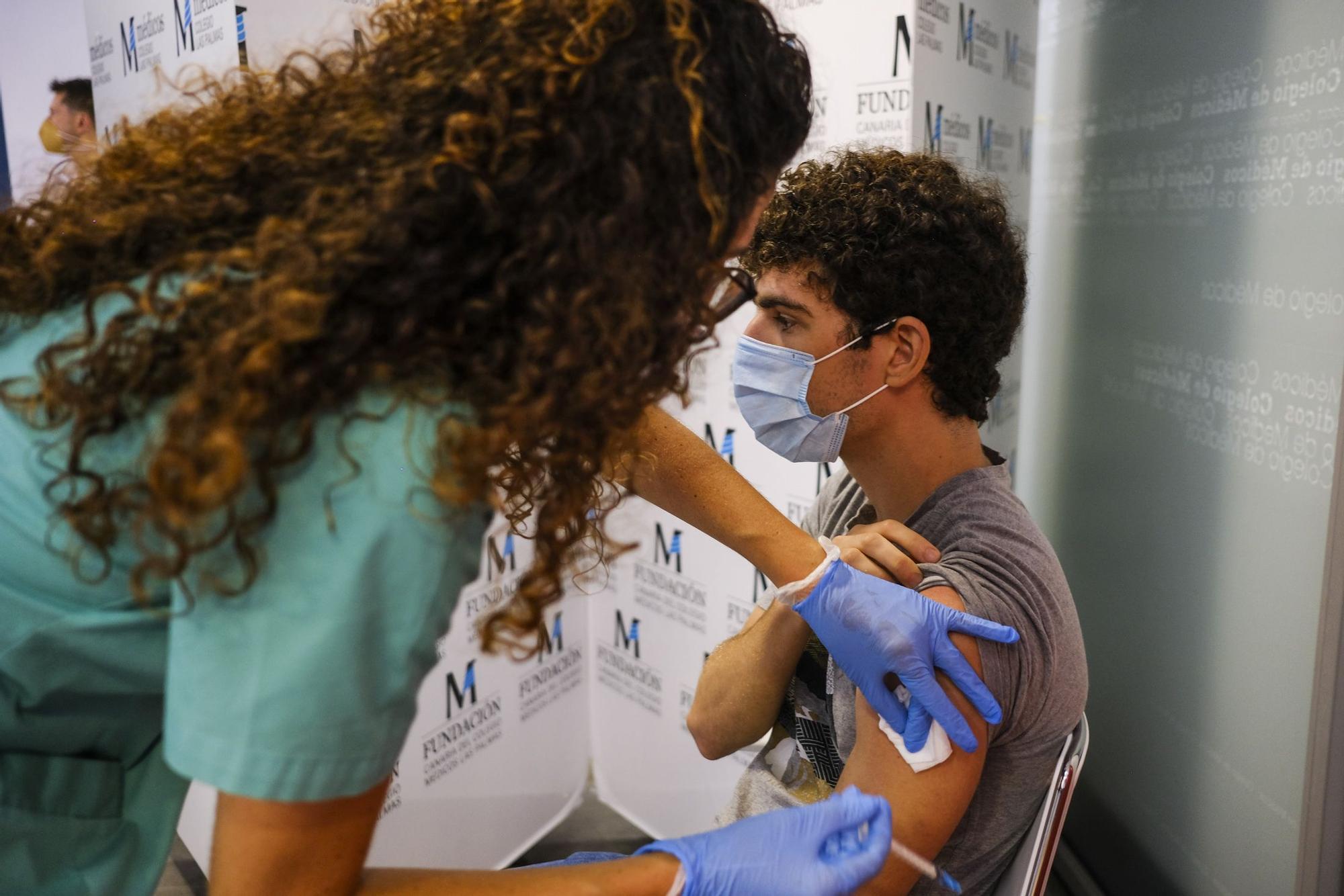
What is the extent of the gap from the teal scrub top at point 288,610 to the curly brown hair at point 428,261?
0.02m

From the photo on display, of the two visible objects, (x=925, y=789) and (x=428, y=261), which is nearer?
(x=428, y=261)

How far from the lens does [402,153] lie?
0.77 meters

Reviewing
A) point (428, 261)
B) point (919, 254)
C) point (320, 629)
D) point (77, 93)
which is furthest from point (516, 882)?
point (77, 93)

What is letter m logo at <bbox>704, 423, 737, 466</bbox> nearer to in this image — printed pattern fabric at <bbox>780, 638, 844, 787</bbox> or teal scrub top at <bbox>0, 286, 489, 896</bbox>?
printed pattern fabric at <bbox>780, 638, 844, 787</bbox>

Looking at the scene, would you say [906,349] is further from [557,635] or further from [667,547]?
[557,635]

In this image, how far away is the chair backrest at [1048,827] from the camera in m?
1.20

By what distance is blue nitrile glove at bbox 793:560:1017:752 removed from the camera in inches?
47.4

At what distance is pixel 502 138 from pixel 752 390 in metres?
0.95

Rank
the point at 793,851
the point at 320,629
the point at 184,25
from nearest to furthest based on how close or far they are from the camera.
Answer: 1. the point at 320,629
2. the point at 793,851
3. the point at 184,25

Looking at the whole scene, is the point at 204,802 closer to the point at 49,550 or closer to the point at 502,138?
the point at 49,550

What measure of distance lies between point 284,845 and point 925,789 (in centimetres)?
79

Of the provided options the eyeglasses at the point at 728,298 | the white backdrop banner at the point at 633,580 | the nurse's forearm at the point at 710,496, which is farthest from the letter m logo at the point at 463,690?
the eyeglasses at the point at 728,298

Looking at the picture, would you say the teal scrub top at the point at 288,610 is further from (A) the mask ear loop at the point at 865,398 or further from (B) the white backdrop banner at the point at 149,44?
(B) the white backdrop banner at the point at 149,44

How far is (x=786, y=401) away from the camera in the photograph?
1629mm
